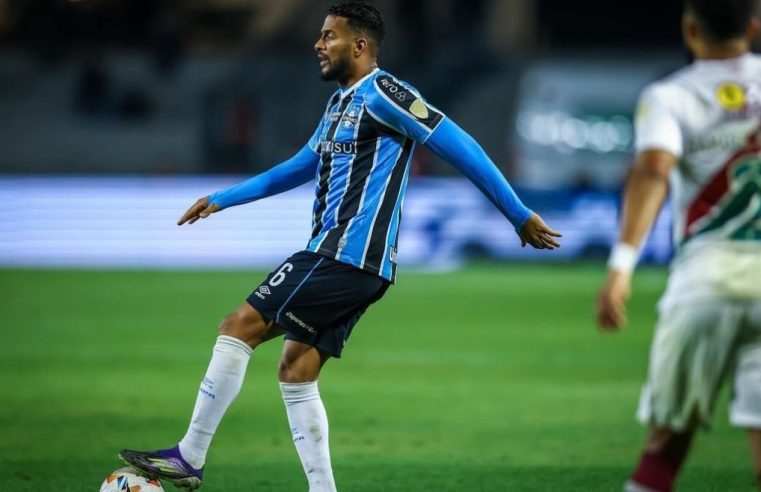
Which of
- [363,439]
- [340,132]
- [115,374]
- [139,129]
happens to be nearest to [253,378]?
[115,374]

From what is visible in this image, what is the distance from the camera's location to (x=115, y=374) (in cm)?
1120

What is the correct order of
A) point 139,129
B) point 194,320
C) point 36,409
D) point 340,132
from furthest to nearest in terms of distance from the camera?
point 139,129
point 194,320
point 36,409
point 340,132

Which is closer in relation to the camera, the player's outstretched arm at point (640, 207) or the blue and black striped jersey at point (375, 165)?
the player's outstretched arm at point (640, 207)

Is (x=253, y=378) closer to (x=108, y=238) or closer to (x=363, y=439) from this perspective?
(x=363, y=439)

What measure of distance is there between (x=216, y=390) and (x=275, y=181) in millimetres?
1111

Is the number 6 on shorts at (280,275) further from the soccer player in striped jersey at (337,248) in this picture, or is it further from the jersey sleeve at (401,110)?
the jersey sleeve at (401,110)

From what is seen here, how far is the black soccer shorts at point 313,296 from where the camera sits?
19.0ft

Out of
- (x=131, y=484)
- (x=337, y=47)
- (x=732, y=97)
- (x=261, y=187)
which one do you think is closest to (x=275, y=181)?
(x=261, y=187)

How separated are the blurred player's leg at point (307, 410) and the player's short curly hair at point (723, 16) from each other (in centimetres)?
240

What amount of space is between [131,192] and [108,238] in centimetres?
87

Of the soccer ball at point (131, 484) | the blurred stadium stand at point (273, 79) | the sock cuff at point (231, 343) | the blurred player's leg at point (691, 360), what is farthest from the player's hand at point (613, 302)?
the blurred stadium stand at point (273, 79)

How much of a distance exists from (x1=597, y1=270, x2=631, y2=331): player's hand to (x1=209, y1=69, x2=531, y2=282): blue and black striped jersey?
1.46 metres

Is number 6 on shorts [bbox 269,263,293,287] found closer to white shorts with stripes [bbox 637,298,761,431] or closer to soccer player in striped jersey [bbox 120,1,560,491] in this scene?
soccer player in striped jersey [bbox 120,1,560,491]

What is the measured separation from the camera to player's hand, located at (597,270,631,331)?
413 cm
